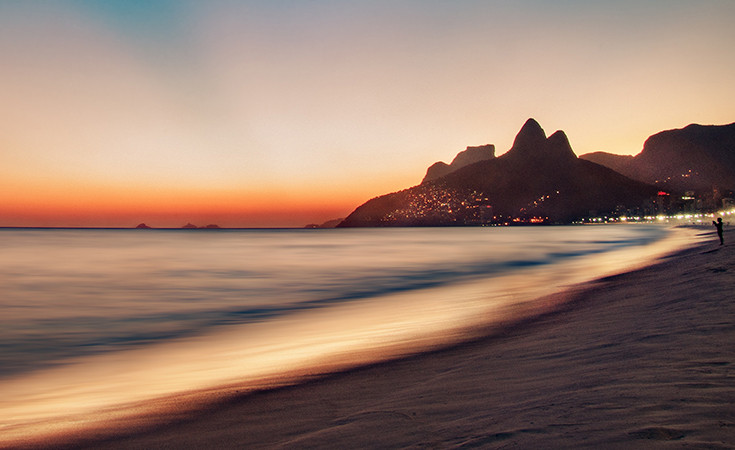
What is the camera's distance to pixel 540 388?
4.93 metres

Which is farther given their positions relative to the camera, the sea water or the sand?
the sea water

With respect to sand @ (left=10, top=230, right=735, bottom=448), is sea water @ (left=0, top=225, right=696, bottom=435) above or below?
below

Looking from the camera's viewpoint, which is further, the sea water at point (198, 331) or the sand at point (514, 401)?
the sea water at point (198, 331)

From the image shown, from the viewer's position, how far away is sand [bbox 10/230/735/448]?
12.0 ft

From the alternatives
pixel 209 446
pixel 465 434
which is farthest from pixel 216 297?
pixel 465 434

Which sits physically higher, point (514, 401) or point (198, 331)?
point (514, 401)

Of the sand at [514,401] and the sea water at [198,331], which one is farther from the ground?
the sand at [514,401]

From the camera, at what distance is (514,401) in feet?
15.1

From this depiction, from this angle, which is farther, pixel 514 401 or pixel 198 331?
pixel 198 331

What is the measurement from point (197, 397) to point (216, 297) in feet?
52.0

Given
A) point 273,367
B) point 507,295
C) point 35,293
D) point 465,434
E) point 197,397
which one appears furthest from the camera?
point 35,293

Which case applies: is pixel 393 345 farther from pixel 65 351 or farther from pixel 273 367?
pixel 65 351

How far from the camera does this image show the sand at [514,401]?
12.0ft

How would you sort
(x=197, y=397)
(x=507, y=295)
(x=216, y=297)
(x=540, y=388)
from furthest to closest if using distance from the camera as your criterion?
(x=216, y=297) < (x=507, y=295) < (x=197, y=397) < (x=540, y=388)
